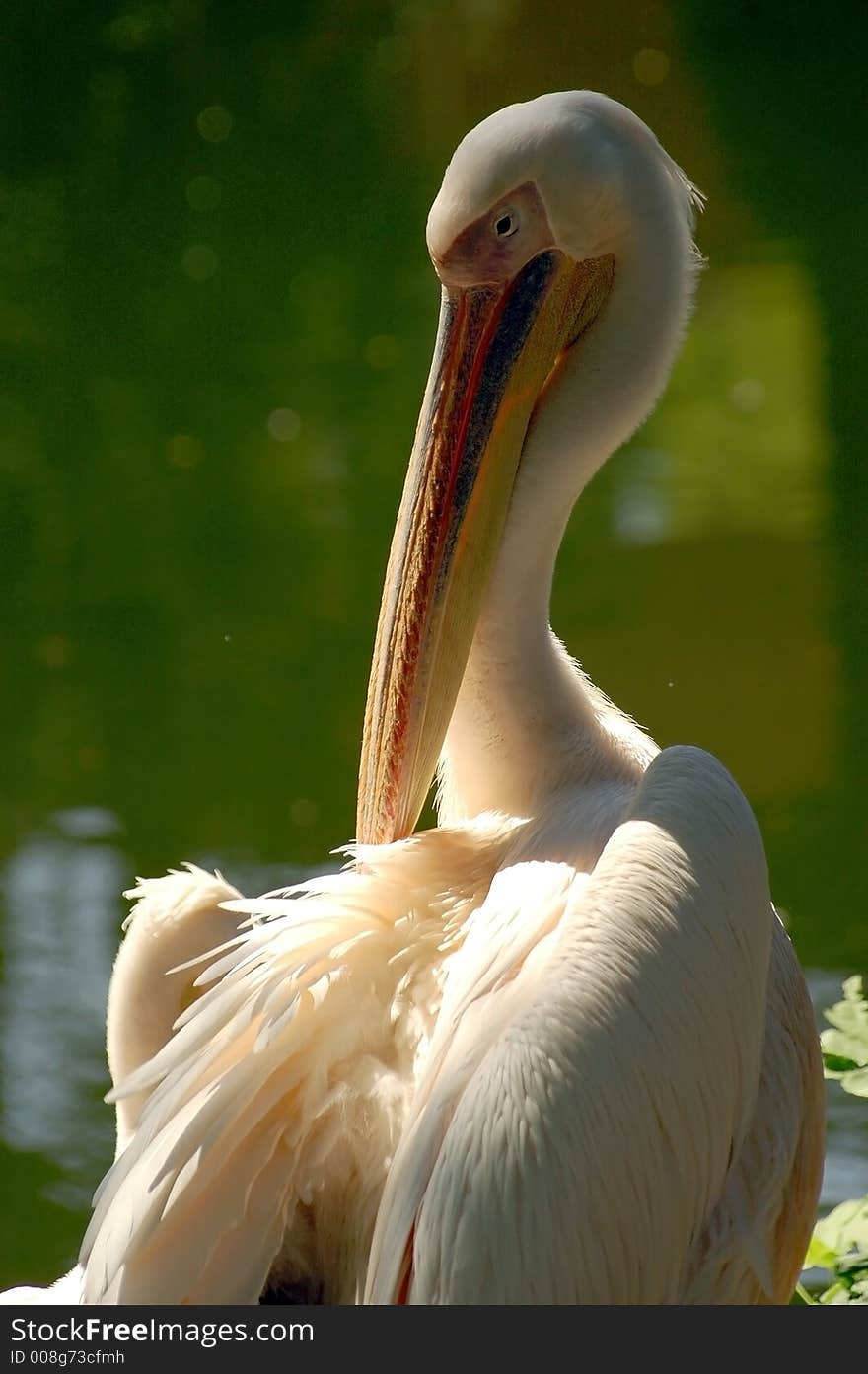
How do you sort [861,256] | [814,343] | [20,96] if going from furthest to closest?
[20,96] < [861,256] < [814,343]

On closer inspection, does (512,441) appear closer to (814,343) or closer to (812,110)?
(814,343)

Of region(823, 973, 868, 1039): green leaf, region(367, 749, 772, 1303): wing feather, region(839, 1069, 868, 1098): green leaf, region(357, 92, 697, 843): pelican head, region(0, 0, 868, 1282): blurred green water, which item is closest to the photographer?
region(367, 749, 772, 1303): wing feather

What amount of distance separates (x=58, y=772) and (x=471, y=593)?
2.78 metres

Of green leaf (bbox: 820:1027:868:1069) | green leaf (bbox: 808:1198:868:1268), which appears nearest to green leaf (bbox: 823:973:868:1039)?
green leaf (bbox: 820:1027:868:1069)

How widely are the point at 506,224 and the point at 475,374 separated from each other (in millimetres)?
192

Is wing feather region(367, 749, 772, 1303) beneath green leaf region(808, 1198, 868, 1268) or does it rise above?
above

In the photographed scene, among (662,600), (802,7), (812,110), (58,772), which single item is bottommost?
(58,772)

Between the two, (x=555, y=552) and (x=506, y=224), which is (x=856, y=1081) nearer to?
(x=555, y=552)

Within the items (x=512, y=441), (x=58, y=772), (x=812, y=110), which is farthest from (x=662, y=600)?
(x=812, y=110)

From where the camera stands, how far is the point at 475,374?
7.78 ft

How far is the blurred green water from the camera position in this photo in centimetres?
446

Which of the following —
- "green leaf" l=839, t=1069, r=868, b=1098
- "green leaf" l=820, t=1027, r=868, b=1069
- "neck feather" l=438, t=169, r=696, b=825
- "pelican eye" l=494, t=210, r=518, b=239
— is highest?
"pelican eye" l=494, t=210, r=518, b=239

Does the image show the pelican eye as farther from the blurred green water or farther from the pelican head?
the blurred green water

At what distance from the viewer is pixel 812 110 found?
31.6ft
